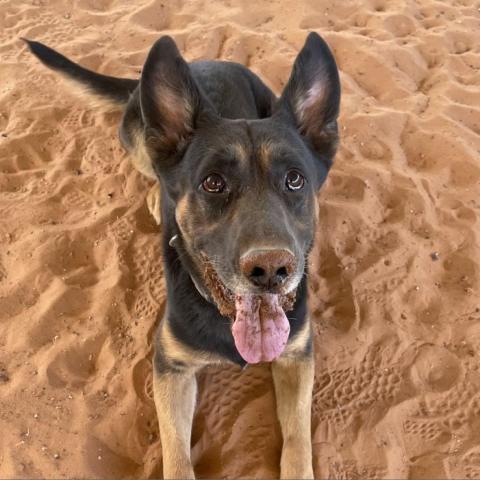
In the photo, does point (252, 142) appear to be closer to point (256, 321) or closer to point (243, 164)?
point (243, 164)

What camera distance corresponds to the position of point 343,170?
463cm

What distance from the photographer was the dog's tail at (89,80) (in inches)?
167

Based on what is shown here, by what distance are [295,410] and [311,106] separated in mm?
1735

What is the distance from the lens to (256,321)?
2.81 metres

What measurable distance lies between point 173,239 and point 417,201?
2266 millimetres

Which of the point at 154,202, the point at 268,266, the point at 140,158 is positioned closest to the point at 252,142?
the point at 268,266

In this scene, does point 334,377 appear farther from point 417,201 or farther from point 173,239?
point 417,201

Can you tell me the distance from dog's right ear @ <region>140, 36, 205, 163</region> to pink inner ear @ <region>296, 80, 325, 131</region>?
1.82 ft

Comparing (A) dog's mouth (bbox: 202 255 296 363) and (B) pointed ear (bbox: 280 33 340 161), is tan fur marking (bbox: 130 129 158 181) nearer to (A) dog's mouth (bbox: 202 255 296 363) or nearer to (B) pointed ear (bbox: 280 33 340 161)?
(B) pointed ear (bbox: 280 33 340 161)

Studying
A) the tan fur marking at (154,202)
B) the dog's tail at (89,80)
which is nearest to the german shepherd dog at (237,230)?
the tan fur marking at (154,202)

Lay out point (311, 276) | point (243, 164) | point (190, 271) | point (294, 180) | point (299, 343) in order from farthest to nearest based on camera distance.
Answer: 1. point (311, 276)
2. point (299, 343)
3. point (190, 271)
4. point (294, 180)
5. point (243, 164)

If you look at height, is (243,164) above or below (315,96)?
below

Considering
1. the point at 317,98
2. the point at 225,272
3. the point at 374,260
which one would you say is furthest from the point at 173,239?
the point at 374,260

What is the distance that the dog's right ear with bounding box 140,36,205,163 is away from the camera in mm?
2773
